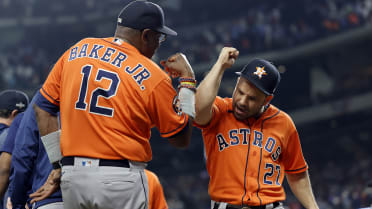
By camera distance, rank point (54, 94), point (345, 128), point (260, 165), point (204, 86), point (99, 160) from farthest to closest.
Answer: point (345, 128) → point (260, 165) → point (204, 86) → point (54, 94) → point (99, 160)

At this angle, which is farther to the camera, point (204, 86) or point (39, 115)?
point (204, 86)

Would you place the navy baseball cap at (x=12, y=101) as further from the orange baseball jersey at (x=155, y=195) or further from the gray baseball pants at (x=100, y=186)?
→ the gray baseball pants at (x=100, y=186)

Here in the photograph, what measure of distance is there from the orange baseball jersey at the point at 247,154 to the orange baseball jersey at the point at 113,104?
83 centimetres

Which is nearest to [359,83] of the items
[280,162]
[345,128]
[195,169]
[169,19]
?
[345,128]

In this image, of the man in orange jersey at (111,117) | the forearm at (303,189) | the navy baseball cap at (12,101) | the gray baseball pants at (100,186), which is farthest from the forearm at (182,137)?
the navy baseball cap at (12,101)

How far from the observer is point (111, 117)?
2838 mm

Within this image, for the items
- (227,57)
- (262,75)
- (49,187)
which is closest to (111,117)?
(49,187)

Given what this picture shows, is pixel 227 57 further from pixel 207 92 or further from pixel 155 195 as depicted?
pixel 155 195

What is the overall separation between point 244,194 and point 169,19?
27.2 metres

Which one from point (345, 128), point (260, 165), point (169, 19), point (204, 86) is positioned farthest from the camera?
point (169, 19)

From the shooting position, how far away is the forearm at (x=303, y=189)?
12.9 ft

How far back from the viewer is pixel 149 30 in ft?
9.95

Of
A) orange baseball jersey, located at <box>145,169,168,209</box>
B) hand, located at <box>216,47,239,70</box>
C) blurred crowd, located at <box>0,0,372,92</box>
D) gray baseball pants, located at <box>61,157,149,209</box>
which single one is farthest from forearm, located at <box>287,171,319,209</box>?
blurred crowd, located at <box>0,0,372,92</box>

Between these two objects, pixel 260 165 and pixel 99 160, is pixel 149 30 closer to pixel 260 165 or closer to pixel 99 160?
pixel 99 160
